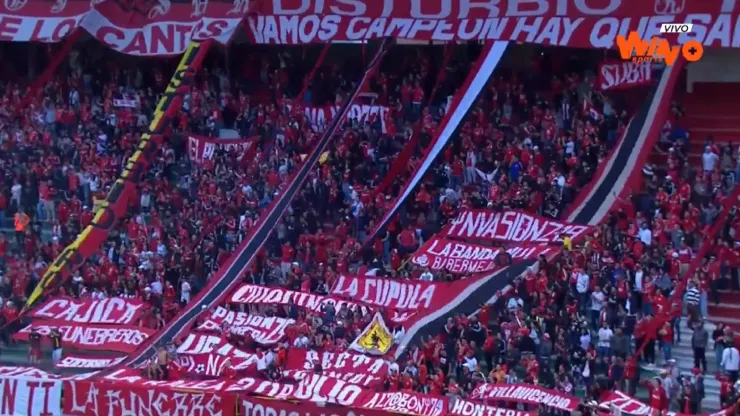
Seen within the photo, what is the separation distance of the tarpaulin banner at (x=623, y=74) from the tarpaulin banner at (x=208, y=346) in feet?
25.0

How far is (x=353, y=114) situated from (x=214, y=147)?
255 cm

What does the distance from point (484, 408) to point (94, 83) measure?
48.0 ft

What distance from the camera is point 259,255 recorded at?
2434 centimetres

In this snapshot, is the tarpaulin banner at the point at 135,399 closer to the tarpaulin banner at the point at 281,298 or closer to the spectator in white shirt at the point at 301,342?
the spectator in white shirt at the point at 301,342

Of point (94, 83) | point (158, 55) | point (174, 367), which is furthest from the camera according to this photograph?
point (94, 83)

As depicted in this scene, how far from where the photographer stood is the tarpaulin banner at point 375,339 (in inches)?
825

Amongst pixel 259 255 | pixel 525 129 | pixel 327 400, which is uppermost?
pixel 525 129

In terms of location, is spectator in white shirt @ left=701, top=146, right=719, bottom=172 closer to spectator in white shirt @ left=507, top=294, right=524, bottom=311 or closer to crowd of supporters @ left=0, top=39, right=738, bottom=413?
crowd of supporters @ left=0, top=39, right=738, bottom=413

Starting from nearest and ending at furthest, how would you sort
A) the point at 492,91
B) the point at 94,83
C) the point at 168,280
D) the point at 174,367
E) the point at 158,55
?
1. the point at 174,367
2. the point at 168,280
3. the point at 492,91
4. the point at 158,55
5. the point at 94,83

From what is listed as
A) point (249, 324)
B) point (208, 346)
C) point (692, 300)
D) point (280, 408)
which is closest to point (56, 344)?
point (208, 346)

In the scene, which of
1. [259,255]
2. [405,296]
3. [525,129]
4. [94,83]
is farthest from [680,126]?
[94,83]

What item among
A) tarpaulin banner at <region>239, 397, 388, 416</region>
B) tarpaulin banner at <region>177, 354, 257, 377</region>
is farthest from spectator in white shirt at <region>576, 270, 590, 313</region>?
tarpaulin banner at <region>177, 354, 257, 377</region>

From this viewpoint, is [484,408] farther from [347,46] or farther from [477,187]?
[347,46]

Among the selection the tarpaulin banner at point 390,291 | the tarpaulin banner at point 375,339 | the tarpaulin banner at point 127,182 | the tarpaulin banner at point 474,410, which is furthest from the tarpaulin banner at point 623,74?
the tarpaulin banner at point 474,410
